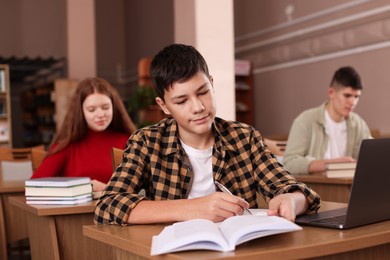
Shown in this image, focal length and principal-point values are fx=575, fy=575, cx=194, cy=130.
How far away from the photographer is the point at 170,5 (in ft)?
36.7

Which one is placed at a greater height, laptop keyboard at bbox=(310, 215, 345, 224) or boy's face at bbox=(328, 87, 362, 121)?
boy's face at bbox=(328, 87, 362, 121)

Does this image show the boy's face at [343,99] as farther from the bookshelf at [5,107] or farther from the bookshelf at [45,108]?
the bookshelf at [5,107]

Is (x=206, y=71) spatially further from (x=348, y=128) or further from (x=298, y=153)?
(x=348, y=128)

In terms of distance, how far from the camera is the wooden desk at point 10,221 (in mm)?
3494

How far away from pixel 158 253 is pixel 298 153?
2.79 meters

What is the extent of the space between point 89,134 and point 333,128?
5.54 feet

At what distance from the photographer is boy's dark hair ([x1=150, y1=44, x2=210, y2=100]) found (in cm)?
184

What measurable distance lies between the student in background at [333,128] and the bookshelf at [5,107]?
21.8 feet

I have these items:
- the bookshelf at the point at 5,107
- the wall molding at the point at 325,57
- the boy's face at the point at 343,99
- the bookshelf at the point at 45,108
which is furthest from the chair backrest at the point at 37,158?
the bookshelf at the point at 5,107

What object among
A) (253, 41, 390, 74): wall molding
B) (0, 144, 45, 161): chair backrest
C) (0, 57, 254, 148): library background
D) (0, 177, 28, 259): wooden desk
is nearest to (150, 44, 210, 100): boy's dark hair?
(0, 177, 28, 259): wooden desk

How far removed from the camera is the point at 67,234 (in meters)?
2.59

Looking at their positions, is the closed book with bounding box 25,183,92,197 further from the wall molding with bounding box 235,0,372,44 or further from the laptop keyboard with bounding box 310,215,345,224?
the wall molding with bounding box 235,0,372,44

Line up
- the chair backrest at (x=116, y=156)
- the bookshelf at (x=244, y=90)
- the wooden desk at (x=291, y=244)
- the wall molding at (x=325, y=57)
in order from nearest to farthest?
the wooden desk at (x=291, y=244)
the chair backrest at (x=116, y=156)
the wall molding at (x=325, y=57)
the bookshelf at (x=244, y=90)

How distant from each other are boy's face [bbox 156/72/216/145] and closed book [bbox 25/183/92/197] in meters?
0.88
